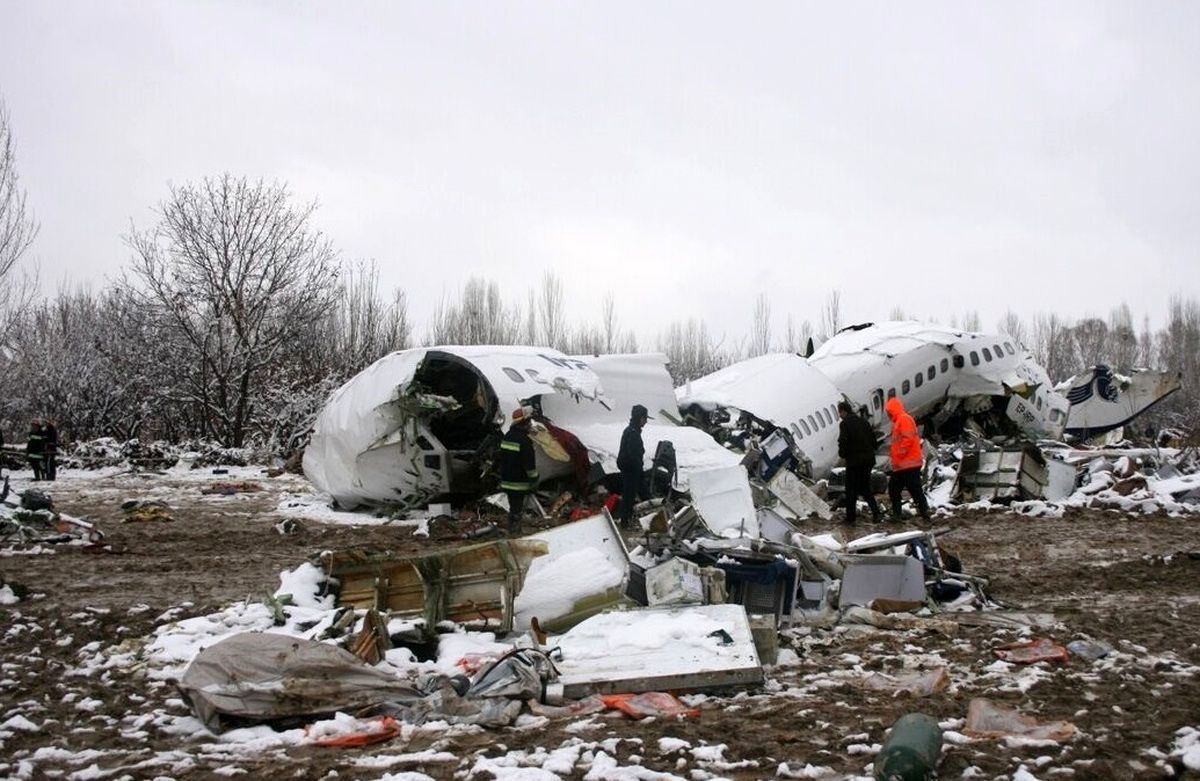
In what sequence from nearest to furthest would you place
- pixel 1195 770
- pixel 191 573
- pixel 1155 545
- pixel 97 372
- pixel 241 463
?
pixel 1195 770 < pixel 191 573 < pixel 1155 545 < pixel 241 463 < pixel 97 372

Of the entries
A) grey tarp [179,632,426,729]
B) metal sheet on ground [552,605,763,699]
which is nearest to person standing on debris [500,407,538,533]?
metal sheet on ground [552,605,763,699]

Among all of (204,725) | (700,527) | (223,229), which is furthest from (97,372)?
(204,725)

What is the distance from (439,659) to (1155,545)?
853cm

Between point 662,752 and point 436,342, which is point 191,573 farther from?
point 436,342

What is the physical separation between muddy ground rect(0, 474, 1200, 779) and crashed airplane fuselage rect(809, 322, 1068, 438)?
8.21 metres

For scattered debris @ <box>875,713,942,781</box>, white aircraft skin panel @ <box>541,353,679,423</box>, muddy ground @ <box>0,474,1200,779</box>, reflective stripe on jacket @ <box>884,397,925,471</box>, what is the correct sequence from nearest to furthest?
scattered debris @ <box>875,713,942,781</box> → muddy ground @ <box>0,474,1200,779</box> → reflective stripe on jacket @ <box>884,397,925,471</box> → white aircraft skin panel @ <box>541,353,679,423</box>

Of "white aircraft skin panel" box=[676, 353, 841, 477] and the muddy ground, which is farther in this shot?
"white aircraft skin panel" box=[676, 353, 841, 477]

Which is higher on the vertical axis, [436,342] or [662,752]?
[436,342]

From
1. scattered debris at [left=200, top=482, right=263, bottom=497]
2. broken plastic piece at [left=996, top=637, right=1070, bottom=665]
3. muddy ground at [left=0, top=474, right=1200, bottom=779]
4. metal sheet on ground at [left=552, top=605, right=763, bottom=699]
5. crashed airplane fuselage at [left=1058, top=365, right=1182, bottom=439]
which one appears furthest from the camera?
crashed airplane fuselage at [left=1058, top=365, right=1182, bottom=439]

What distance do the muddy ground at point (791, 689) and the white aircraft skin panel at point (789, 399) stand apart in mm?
5358

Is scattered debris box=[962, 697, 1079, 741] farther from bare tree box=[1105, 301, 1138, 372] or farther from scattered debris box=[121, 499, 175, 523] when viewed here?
bare tree box=[1105, 301, 1138, 372]

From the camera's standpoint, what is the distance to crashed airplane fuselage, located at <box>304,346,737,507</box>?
13.3 m

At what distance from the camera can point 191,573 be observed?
384 inches

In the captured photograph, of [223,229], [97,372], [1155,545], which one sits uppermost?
[223,229]
